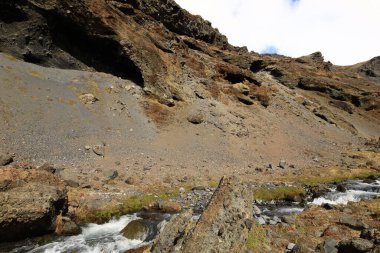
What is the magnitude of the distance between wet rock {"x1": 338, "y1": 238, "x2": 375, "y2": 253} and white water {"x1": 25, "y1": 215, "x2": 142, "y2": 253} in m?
10.8

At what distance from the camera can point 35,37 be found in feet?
162

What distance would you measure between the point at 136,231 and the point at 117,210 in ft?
14.3

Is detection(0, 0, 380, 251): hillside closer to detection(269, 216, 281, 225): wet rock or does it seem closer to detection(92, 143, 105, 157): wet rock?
detection(92, 143, 105, 157): wet rock

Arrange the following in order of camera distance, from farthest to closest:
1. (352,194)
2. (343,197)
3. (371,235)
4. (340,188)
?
(340,188), (352,194), (343,197), (371,235)

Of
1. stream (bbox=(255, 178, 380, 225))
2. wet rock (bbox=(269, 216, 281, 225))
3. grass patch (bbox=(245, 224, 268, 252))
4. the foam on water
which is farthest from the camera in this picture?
the foam on water

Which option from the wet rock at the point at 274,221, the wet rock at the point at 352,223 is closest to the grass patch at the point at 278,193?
the wet rock at the point at 274,221

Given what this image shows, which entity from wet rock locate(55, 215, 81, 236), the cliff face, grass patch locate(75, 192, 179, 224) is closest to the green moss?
the cliff face

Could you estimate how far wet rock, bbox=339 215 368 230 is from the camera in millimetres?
18453

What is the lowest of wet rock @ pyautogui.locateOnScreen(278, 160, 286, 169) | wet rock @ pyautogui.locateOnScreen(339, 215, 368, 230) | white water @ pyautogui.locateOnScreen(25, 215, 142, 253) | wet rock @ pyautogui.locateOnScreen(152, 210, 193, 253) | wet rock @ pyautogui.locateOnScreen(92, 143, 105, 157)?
white water @ pyautogui.locateOnScreen(25, 215, 142, 253)

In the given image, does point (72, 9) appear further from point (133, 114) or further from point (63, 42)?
point (133, 114)

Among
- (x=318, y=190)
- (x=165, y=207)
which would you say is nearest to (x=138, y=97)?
(x=165, y=207)

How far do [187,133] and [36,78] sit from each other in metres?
21.0

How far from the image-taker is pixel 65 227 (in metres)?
20.0

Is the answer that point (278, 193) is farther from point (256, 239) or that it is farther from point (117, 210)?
point (256, 239)
